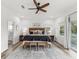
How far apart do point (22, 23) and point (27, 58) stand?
9648 millimetres

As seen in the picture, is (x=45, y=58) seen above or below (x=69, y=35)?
below

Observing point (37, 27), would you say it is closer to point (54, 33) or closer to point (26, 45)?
point (54, 33)

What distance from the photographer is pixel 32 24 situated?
1434 cm

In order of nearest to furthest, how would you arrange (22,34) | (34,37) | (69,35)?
(69,35), (34,37), (22,34)

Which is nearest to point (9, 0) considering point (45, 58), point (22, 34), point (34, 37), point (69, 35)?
point (45, 58)

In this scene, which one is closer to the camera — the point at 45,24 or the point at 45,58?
the point at 45,58

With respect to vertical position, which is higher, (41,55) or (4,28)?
(4,28)

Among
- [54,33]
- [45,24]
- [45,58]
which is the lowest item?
[45,58]

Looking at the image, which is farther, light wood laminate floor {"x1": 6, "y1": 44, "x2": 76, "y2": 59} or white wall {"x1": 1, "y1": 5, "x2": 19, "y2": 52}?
white wall {"x1": 1, "y1": 5, "x2": 19, "y2": 52}

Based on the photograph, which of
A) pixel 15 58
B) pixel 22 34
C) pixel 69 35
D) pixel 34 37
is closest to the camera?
pixel 15 58

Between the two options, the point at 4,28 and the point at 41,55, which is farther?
Result: the point at 4,28

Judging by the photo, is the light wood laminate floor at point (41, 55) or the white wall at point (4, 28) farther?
the white wall at point (4, 28)

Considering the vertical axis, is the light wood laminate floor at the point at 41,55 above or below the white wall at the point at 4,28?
→ below

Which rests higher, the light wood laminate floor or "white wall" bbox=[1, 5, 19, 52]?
"white wall" bbox=[1, 5, 19, 52]
